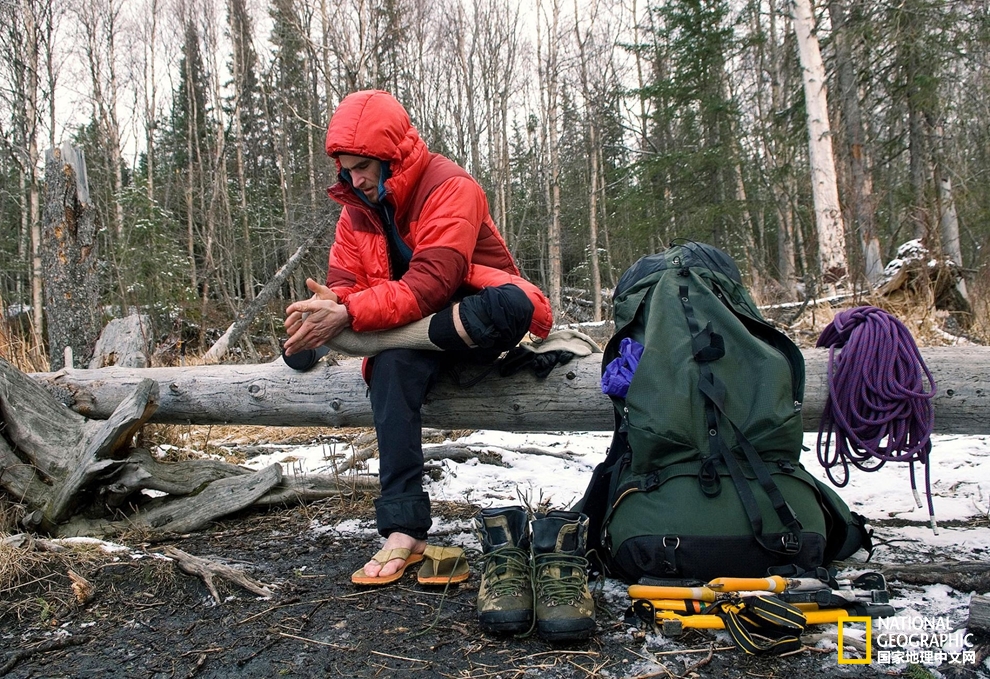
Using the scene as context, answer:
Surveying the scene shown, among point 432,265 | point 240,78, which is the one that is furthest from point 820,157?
point 240,78

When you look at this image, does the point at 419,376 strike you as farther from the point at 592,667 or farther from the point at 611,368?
the point at 592,667

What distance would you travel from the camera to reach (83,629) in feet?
6.40

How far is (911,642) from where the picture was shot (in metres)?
1.71

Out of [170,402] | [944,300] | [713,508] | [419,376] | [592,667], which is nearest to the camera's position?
[592,667]

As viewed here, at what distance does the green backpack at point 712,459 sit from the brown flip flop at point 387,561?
648mm

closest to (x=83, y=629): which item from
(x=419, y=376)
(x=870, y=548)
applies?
(x=419, y=376)

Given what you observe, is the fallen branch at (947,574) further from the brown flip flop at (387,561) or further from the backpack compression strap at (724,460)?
the brown flip flop at (387,561)

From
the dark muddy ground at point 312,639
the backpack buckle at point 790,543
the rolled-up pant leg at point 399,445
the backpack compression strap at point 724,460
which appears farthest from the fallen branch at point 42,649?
the backpack buckle at point 790,543

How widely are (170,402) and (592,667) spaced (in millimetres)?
2478

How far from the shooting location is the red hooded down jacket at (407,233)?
2.39 meters

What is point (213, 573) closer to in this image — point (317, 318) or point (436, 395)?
point (317, 318)

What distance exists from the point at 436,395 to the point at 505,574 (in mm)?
1058

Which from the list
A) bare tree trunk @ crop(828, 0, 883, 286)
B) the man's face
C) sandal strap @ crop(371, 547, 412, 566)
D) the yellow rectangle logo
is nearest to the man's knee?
the man's face

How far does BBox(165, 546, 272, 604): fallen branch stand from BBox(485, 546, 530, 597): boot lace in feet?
2.51
